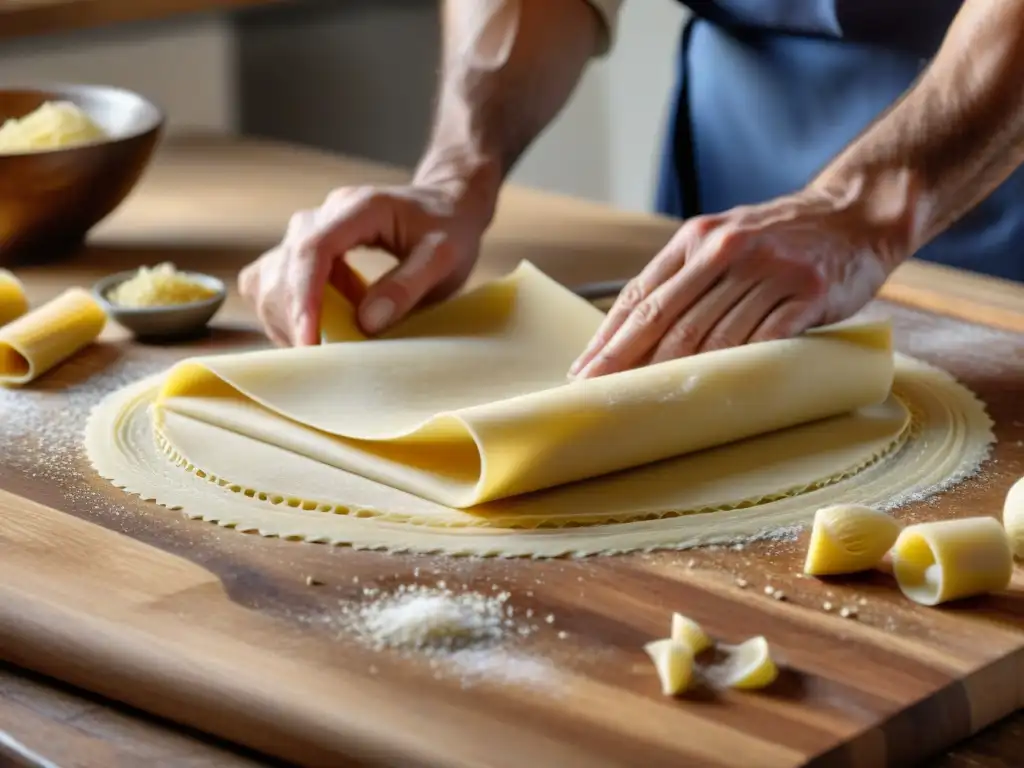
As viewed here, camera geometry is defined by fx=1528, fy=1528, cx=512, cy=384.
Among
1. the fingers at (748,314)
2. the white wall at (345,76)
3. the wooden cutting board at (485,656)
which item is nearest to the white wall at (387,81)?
the white wall at (345,76)

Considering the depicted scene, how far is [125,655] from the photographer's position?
0.92m

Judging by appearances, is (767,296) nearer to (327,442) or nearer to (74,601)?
(327,442)

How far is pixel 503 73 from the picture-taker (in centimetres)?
186

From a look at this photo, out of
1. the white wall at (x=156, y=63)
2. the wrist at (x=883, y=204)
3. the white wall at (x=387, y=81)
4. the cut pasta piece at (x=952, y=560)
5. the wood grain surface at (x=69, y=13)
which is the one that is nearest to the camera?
the cut pasta piece at (x=952, y=560)

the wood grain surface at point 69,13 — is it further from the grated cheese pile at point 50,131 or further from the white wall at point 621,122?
the white wall at point 621,122

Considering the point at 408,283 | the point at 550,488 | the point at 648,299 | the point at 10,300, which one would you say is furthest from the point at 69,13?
the point at 550,488

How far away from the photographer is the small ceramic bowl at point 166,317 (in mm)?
1519

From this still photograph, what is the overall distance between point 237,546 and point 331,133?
2962mm

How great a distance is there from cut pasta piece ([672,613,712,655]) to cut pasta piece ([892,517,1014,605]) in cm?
16

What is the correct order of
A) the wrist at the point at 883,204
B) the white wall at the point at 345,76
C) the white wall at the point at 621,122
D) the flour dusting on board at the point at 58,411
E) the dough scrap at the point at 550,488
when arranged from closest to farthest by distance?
the dough scrap at the point at 550,488 → the flour dusting on board at the point at 58,411 → the wrist at the point at 883,204 → the white wall at the point at 345,76 → the white wall at the point at 621,122

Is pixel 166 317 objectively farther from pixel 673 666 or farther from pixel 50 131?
pixel 673 666

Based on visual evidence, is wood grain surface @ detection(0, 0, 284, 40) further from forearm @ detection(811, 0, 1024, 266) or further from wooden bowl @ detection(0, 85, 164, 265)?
forearm @ detection(811, 0, 1024, 266)

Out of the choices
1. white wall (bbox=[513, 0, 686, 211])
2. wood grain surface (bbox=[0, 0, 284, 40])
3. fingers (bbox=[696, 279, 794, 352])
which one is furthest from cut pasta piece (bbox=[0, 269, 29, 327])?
white wall (bbox=[513, 0, 686, 211])

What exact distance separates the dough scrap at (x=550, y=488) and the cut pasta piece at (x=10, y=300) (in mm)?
306
